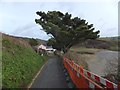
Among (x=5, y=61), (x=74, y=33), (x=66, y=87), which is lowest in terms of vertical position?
(x=66, y=87)

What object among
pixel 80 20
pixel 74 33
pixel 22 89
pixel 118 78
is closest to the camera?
pixel 118 78

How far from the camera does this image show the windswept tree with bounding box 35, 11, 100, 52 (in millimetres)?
59969

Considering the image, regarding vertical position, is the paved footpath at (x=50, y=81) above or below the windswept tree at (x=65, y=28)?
below

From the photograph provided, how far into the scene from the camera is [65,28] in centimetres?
6247

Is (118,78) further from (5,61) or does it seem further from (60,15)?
(60,15)

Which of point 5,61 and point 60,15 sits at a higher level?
point 60,15

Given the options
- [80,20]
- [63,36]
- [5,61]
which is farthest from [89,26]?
[5,61]

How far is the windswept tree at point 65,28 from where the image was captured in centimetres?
5997

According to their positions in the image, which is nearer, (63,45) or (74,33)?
(74,33)

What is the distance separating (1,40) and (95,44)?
309ft

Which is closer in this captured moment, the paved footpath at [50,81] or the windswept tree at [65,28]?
the paved footpath at [50,81]

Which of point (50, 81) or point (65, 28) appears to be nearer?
point (50, 81)

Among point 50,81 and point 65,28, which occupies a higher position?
point 65,28

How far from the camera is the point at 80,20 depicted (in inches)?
2530
